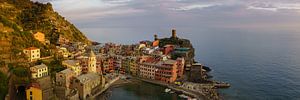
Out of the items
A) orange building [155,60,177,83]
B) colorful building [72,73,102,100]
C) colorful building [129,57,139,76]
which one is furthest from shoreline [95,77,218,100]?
colorful building [129,57,139,76]

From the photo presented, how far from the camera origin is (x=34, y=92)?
33.7m

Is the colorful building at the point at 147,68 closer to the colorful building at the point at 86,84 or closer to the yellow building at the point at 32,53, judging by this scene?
the colorful building at the point at 86,84

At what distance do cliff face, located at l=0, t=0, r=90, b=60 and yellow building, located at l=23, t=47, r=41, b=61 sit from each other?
1.12 m

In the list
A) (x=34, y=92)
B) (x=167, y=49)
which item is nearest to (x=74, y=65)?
(x=34, y=92)

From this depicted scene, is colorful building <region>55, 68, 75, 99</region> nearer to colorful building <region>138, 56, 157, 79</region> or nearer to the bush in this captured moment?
the bush

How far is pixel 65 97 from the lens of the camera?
37.3 metres

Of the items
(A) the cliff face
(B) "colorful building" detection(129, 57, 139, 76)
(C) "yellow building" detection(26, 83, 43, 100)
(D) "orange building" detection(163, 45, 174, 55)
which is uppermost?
(A) the cliff face

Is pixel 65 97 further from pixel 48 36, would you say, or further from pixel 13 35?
pixel 48 36

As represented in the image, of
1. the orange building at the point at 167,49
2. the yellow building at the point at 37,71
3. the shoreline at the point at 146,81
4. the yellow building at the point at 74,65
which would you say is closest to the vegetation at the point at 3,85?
the yellow building at the point at 37,71

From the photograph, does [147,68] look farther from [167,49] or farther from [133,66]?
[167,49]

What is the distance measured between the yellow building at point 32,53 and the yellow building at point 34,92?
10028mm

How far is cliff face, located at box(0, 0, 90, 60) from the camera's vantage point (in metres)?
41.6

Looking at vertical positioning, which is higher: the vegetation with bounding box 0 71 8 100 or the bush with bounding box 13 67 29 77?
the bush with bounding box 13 67 29 77

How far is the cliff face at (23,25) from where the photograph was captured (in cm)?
4156
